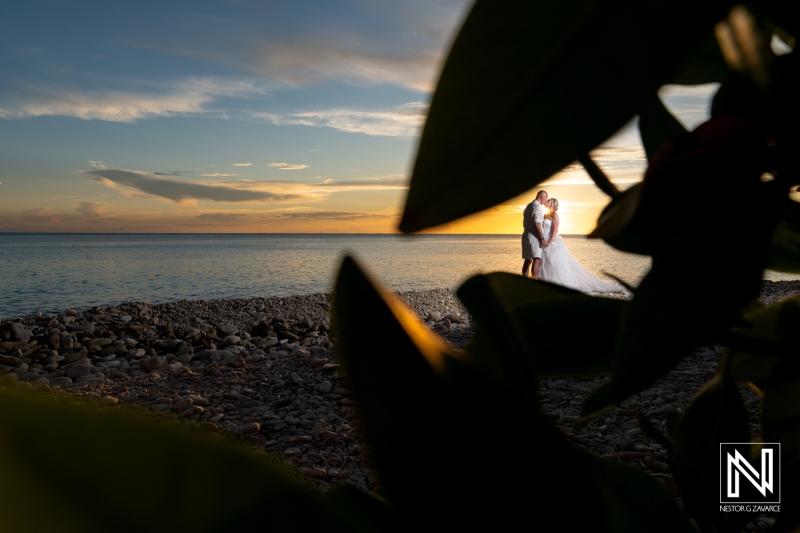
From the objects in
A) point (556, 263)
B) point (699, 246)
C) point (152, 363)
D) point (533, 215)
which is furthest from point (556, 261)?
point (699, 246)

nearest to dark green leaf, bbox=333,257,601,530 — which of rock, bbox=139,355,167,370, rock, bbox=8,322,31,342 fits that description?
rock, bbox=139,355,167,370

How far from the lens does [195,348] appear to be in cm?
545

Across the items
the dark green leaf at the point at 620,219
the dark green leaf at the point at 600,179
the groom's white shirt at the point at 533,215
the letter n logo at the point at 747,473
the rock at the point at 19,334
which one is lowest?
the rock at the point at 19,334

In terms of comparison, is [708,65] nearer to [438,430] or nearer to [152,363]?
[438,430]

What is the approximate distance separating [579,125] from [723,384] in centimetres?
23

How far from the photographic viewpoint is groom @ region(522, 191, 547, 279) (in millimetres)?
7707

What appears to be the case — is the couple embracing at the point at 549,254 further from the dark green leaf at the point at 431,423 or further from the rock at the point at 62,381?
the dark green leaf at the point at 431,423

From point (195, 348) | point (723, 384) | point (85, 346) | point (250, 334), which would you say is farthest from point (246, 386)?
point (723, 384)

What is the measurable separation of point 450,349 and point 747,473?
0.24m

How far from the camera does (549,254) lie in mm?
8938

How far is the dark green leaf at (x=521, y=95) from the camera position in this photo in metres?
0.15

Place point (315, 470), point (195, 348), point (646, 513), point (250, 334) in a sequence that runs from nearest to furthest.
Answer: point (646, 513) < point (315, 470) < point (195, 348) < point (250, 334)

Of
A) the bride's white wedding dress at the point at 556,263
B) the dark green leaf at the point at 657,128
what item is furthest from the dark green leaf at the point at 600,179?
the bride's white wedding dress at the point at 556,263

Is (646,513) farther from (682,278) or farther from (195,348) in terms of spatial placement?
(195,348)
